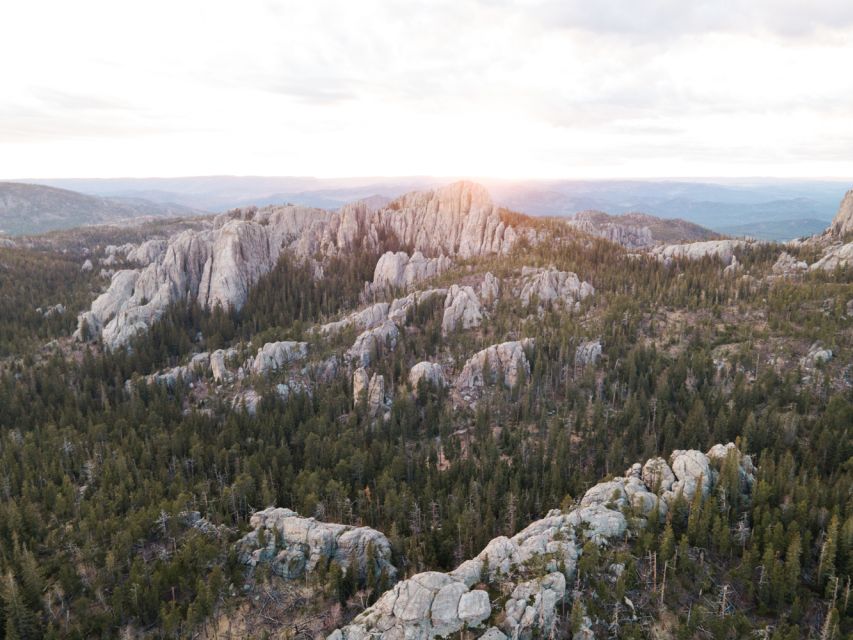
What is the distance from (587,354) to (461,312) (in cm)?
4292

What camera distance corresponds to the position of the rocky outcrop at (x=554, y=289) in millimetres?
156875

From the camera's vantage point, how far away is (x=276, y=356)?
138 m

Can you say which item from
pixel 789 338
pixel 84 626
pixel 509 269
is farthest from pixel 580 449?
pixel 509 269

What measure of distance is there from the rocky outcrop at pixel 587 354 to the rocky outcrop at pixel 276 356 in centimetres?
7831

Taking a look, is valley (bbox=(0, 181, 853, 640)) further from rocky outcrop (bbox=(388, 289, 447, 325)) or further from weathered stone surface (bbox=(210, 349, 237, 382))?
rocky outcrop (bbox=(388, 289, 447, 325))

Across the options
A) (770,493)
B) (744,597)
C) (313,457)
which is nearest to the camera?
(744,597)

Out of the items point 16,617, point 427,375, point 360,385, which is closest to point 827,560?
point 427,375

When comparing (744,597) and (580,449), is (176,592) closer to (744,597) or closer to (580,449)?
(744,597)

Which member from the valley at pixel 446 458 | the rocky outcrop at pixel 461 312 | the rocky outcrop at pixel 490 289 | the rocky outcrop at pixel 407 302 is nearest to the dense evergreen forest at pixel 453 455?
the valley at pixel 446 458

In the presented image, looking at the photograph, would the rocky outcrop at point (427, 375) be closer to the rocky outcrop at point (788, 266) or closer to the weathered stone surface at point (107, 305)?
the weathered stone surface at point (107, 305)

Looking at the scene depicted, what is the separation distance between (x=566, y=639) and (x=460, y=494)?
33512 mm

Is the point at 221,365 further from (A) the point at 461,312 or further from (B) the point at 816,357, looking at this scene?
(B) the point at 816,357

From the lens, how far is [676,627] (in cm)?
4641

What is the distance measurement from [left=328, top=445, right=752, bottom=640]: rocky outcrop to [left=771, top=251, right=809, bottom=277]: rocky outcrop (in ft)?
507
